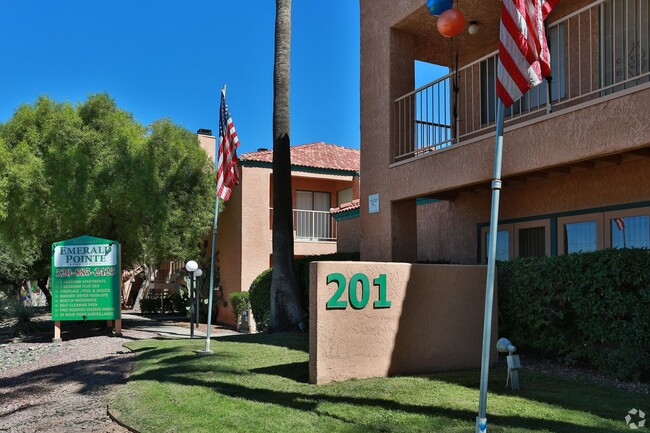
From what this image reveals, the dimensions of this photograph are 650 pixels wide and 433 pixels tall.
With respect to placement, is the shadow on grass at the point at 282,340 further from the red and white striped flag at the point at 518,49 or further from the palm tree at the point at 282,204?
the red and white striped flag at the point at 518,49

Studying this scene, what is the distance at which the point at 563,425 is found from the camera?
536 cm

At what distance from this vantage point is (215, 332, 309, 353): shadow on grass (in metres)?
11.0

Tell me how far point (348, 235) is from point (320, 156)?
9904 mm

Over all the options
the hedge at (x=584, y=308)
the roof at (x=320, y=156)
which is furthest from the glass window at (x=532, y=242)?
the roof at (x=320, y=156)

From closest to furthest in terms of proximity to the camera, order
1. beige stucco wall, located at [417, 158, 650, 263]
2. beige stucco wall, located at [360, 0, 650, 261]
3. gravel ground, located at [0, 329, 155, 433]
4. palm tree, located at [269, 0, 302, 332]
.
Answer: gravel ground, located at [0, 329, 155, 433] → beige stucco wall, located at [360, 0, 650, 261] → beige stucco wall, located at [417, 158, 650, 263] → palm tree, located at [269, 0, 302, 332]

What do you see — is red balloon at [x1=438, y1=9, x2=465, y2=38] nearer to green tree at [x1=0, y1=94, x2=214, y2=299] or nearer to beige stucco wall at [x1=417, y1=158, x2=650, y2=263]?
beige stucco wall at [x1=417, y1=158, x2=650, y2=263]

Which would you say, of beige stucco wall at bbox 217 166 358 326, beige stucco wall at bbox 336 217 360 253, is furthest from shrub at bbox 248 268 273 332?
beige stucco wall at bbox 217 166 358 326

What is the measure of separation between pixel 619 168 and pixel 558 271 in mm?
2383

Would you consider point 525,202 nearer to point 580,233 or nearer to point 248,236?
point 580,233

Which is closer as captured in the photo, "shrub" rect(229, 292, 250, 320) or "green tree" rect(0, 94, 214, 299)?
"green tree" rect(0, 94, 214, 299)

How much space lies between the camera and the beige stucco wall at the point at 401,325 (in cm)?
745

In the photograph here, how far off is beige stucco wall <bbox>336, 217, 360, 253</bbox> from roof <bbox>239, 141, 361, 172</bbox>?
23.1 feet

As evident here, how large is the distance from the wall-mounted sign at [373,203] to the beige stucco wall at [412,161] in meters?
0.11

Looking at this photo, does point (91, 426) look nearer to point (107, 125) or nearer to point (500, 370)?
point (500, 370)
